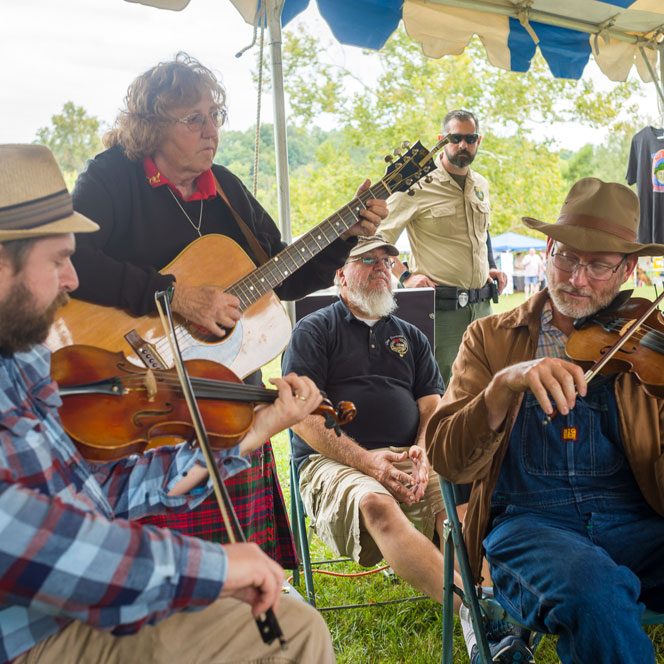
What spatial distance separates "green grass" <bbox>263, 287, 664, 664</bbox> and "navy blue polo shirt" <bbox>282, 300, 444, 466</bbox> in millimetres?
647

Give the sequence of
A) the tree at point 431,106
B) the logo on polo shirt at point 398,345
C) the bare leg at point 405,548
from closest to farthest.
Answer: the bare leg at point 405,548
the logo on polo shirt at point 398,345
the tree at point 431,106

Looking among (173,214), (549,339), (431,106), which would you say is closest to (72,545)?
(173,214)

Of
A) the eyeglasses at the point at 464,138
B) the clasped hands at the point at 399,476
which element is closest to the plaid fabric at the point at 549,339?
the clasped hands at the point at 399,476

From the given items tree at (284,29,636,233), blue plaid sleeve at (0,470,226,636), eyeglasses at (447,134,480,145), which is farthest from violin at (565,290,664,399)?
tree at (284,29,636,233)

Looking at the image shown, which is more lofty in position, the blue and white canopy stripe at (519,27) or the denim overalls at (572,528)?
the blue and white canopy stripe at (519,27)

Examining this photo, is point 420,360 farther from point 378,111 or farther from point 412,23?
point 378,111

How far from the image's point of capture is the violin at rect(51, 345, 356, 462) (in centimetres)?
147

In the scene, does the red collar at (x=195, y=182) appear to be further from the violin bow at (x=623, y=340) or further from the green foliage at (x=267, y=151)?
the green foliage at (x=267, y=151)

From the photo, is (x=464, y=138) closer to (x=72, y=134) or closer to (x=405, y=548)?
(x=405, y=548)

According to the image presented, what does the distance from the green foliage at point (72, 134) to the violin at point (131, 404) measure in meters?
19.1

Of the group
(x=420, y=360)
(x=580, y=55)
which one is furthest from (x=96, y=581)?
(x=580, y=55)

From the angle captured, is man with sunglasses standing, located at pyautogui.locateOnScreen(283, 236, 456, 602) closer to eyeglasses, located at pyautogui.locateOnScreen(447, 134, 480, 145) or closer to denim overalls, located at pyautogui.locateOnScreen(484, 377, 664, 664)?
denim overalls, located at pyautogui.locateOnScreen(484, 377, 664, 664)

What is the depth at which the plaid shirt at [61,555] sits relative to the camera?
0.95m

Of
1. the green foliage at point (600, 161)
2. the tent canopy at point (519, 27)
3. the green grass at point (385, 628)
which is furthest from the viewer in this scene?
the green foliage at point (600, 161)
